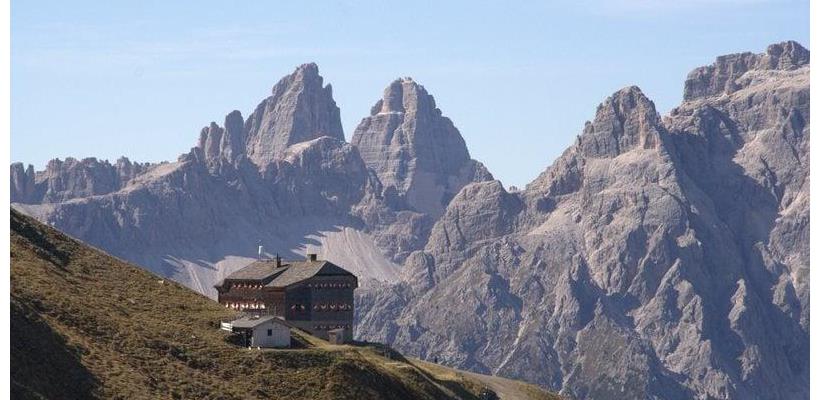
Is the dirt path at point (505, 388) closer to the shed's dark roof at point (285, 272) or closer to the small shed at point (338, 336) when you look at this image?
the small shed at point (338, 336)

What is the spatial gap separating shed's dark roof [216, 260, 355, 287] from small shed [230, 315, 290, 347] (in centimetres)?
4454

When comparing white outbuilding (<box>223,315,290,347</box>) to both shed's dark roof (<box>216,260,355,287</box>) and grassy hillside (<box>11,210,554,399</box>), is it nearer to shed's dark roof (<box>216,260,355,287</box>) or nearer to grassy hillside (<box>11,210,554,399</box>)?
grassy hillside (<box>11,210,554,399</box>)

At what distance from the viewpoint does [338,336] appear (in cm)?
16612

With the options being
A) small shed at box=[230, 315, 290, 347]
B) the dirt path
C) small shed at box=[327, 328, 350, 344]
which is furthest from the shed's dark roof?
small shed at box=[230, 315, 290, 347]

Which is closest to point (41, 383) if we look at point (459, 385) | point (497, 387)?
point (459, 385)

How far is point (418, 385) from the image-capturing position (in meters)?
138

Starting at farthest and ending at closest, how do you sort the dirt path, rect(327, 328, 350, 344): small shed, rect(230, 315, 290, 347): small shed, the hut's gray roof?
rect(327, 328, 350, 344): small shed < the dirt path < the hut's gray roof < rect(230, 315, 290, 347): small shed

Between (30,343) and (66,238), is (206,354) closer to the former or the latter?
(30,343)

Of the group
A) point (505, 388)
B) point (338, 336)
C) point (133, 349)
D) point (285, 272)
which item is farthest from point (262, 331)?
point (285, 272)

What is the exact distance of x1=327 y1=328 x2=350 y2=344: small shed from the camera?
16344 cm

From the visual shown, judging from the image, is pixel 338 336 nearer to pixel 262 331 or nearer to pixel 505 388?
pixel 505 388

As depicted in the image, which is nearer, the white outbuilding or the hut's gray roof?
the white outbuilding

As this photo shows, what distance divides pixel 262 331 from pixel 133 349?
14257 millimetres

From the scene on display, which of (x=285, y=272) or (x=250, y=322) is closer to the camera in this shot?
(x=250, y=322)
